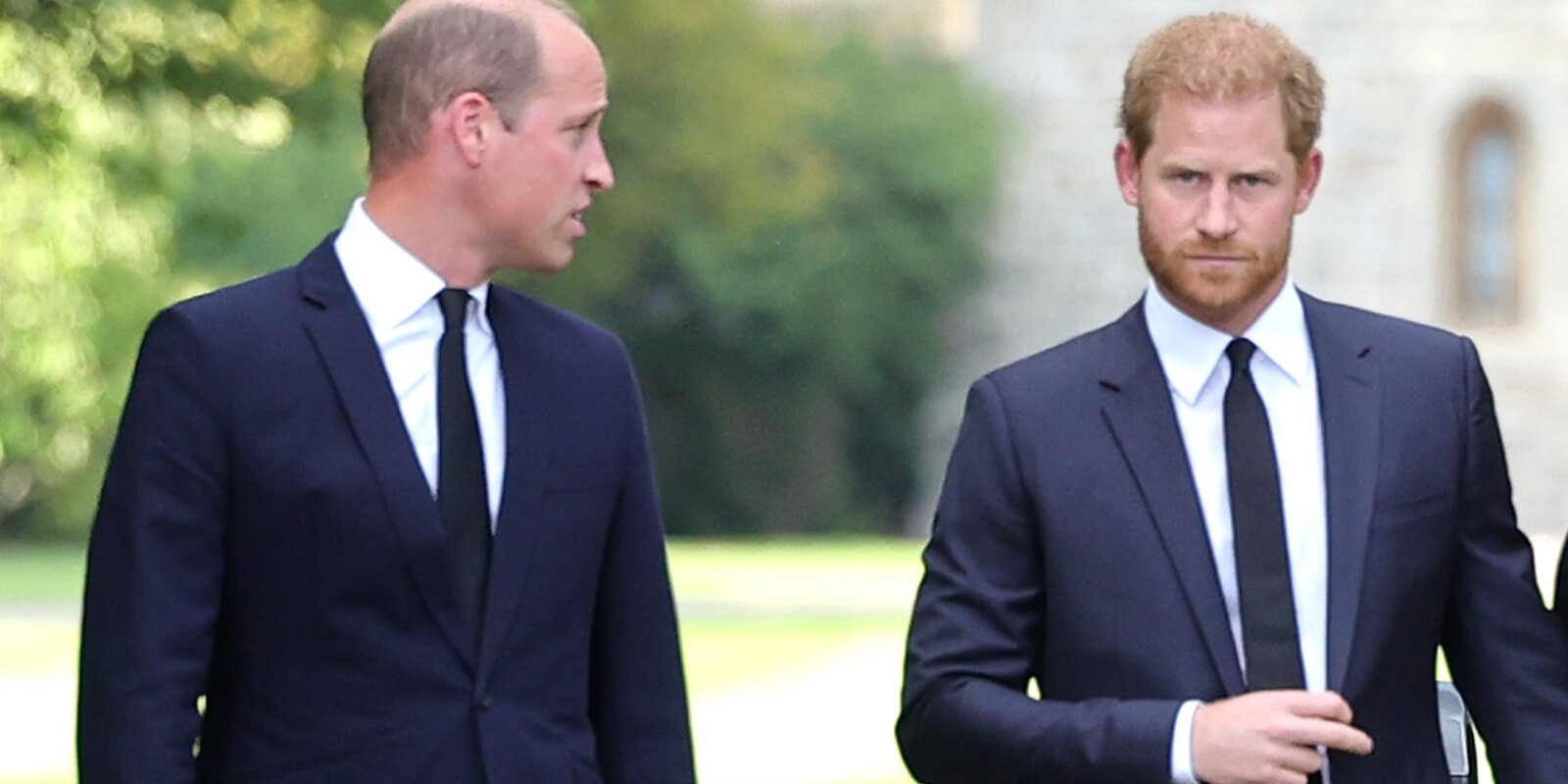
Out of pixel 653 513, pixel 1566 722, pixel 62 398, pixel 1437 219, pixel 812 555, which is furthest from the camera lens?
pixel 1437 219

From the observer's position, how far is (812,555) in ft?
119

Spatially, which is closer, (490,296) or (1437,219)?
(490,296)

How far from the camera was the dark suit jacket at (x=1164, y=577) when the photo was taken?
4250 mm

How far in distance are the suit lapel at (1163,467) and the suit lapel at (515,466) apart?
2.41ft

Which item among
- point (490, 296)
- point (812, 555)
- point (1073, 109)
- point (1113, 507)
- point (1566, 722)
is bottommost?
point (1566, 722)

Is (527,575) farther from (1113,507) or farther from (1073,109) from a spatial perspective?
(1073,109)

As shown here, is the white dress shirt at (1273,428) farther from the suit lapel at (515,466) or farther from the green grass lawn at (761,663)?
the green grass lawn at (761,663)

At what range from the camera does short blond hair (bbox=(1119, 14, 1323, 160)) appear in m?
4.29

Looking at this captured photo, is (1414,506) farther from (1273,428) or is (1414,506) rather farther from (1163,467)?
(1163,467)

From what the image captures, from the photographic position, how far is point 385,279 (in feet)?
14.8

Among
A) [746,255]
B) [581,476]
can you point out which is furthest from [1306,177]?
[746,255]

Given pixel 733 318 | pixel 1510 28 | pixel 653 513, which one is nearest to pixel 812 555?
pixel 733 318

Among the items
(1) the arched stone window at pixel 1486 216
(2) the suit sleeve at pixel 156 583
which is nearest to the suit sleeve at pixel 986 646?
(2) the suit sleeve at pixel 156 583

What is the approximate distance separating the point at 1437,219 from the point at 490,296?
38900 millimetres
